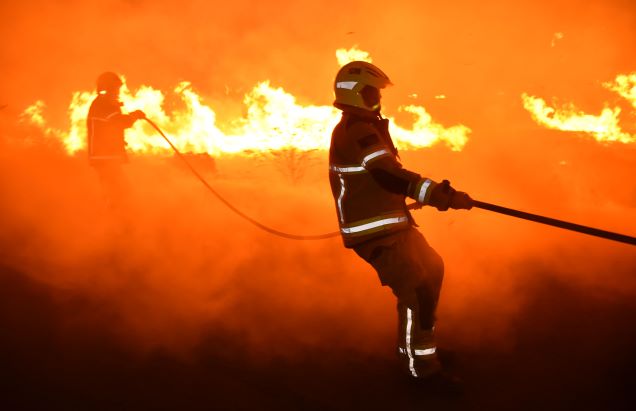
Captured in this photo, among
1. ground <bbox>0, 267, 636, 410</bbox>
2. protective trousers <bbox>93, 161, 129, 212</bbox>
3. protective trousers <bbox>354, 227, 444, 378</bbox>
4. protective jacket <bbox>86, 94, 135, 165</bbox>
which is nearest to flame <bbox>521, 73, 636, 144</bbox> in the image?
ground <bbox>0, 267, 636, 410</bbox>

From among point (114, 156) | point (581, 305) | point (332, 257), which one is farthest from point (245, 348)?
point (114, 156)

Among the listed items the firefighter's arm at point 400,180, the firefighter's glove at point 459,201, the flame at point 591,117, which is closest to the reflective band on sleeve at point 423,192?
the firefighter's arm at point 400,180

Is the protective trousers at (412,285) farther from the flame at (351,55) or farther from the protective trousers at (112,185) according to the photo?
the flame at (351,55)

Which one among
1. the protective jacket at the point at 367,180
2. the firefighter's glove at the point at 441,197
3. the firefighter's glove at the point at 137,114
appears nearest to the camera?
the firefighter's glove at the point at 441,197

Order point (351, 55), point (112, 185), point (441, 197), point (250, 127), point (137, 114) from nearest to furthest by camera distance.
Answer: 1. point (441, 197)
2. point (137, 114)
3. point (112, 185)
4. point (250, 127)
5. point (351, 55)

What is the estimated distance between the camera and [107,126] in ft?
23.1

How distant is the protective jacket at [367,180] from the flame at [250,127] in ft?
17.9

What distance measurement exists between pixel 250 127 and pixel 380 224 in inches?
253

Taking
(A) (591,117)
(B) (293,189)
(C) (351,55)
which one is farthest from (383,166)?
(A) (591,117)

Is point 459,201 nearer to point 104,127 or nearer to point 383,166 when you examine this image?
point 383,166

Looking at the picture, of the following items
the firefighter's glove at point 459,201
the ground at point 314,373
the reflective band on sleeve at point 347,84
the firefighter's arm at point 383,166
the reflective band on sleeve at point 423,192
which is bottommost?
the ground at point 314,373

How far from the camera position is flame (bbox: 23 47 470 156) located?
9.50 m

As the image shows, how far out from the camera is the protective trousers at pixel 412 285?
381 cm

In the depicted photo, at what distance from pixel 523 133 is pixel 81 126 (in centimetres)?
825
